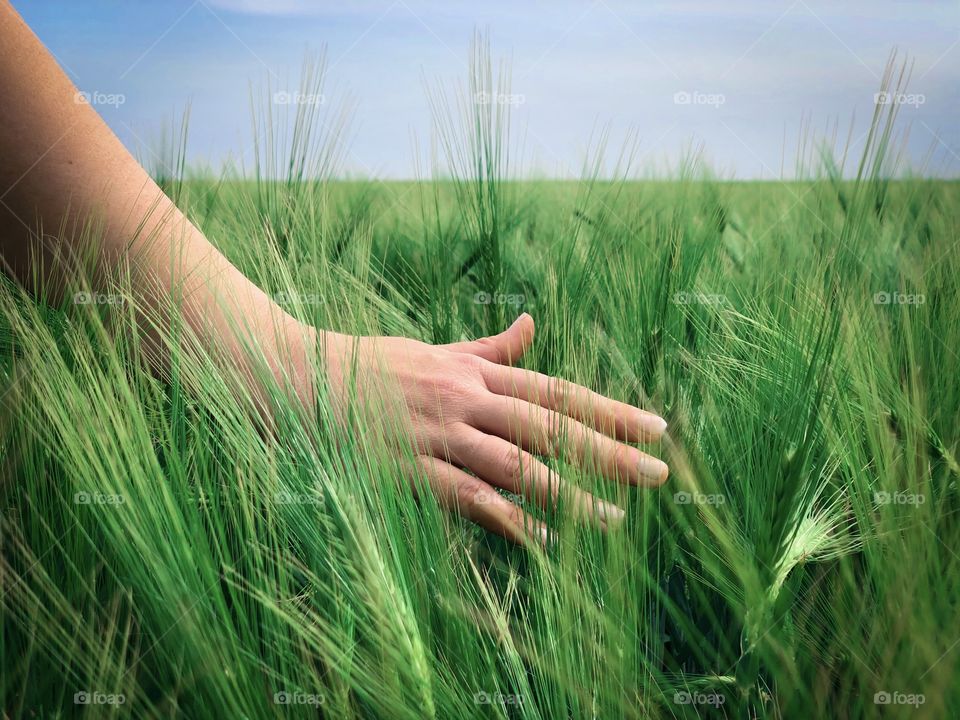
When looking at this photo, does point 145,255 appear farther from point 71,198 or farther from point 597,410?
point 597,410

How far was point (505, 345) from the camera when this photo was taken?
811mm

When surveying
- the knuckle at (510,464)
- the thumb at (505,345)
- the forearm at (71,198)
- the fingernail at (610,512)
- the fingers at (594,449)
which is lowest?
the knuckle at (510,464)

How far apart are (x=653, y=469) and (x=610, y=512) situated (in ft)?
0.28

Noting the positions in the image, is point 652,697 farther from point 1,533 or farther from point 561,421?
point 1,533

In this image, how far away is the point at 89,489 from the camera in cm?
44

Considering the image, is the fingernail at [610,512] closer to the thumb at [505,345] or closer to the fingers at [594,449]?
the fingers at [594,449]

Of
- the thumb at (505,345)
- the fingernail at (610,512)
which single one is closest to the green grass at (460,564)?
the fingernail at (610,512)

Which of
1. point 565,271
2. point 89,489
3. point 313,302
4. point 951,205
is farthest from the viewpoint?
point 951,205

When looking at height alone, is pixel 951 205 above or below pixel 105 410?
above

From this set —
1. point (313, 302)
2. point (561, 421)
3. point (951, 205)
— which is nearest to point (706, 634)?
point (561, 421)

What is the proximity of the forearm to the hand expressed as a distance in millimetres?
145

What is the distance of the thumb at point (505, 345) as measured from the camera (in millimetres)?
786

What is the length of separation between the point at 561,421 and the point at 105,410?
287 mm

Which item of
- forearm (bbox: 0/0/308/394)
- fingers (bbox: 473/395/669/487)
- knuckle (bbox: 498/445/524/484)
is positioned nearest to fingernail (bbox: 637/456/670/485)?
fingers (bbox: 473/395/669/487)
